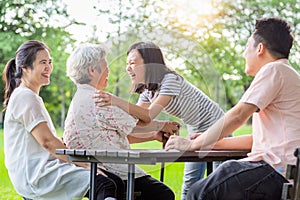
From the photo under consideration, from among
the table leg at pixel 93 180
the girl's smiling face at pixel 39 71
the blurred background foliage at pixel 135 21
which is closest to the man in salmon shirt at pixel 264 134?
the table leg at pixel 93 180

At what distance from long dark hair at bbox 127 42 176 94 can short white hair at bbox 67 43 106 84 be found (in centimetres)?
24

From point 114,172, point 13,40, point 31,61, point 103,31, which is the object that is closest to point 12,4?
point 13,40

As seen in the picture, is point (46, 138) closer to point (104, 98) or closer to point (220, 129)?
point (104, 98)

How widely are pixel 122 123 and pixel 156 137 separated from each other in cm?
18

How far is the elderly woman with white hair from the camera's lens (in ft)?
6.56

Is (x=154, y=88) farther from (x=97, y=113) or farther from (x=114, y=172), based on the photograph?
(x=114, y=172)

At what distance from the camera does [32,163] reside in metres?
2.24

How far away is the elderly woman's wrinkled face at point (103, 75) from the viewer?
1957 millimetres

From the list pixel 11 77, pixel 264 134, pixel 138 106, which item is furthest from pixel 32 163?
pixel 264 134

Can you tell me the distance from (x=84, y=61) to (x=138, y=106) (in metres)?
0.32

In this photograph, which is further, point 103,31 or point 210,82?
point 103,31

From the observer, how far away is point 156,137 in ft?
6.85

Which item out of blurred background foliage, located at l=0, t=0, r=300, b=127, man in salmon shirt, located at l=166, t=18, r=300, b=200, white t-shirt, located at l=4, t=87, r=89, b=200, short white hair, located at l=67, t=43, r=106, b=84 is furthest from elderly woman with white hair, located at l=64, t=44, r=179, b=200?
blurred background foliage, located at l=0, t=0, r=300, b=127

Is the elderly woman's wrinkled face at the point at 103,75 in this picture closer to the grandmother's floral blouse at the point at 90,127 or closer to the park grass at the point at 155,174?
the grandmother's floral blouse at the point at 90,127
